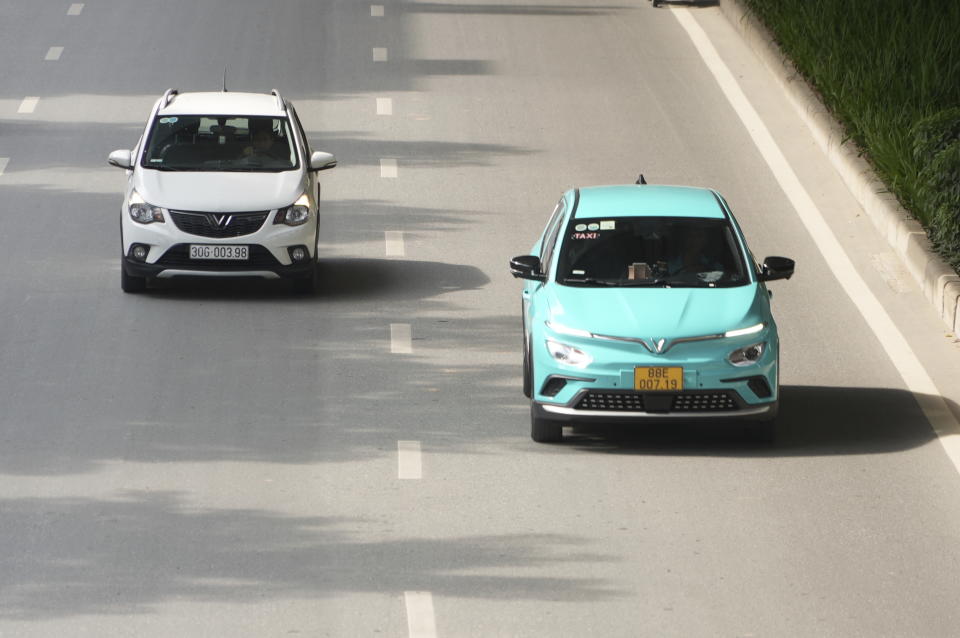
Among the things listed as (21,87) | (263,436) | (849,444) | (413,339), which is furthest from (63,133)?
(849,444)

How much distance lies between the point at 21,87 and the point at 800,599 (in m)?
19.5

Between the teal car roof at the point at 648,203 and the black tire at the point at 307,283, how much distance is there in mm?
3737

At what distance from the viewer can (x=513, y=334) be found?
16.2 m

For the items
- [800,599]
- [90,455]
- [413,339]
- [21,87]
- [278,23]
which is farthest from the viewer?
[278,23]

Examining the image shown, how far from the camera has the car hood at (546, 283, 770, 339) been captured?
1252 centimetres

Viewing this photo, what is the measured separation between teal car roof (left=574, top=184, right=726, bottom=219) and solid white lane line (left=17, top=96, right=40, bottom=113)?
13248 millimetres

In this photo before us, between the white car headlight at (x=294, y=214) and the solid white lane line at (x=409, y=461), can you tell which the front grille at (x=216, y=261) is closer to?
the white car headlight at (x=294, y=214)

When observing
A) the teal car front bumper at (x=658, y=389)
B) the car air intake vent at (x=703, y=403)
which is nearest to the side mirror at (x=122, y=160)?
the teal car front bumper at (x=658, y=389)

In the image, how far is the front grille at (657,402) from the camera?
490 inches

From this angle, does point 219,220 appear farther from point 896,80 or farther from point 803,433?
point 896,80

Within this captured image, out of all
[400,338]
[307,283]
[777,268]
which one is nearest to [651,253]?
[777,268]

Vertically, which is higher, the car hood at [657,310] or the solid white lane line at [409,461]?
the car hood at [657,310]

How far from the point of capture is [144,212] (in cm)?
1711

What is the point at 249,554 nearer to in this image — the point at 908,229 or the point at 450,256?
the point at 450,256
